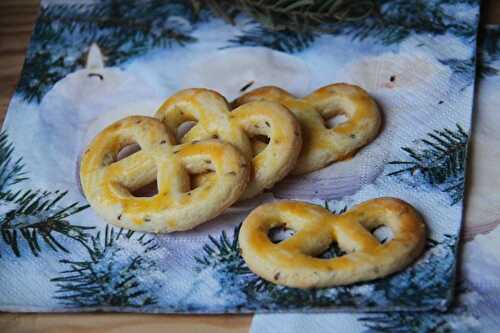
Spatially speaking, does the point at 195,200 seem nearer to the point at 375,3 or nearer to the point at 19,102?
the point at 19,102

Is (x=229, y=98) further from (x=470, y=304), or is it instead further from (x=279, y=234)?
→ (x=470, y=304)

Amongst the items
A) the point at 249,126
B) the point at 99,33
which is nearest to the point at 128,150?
the point at 249,126

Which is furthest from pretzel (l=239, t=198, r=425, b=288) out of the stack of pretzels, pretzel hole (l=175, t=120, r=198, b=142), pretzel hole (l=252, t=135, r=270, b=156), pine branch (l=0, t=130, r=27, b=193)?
pine branch (l=0, t=130, r=27, b=193)

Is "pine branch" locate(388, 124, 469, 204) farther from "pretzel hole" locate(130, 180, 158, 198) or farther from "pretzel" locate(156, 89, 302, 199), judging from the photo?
"pretzel hole" locate(130, 180, 158, 198)

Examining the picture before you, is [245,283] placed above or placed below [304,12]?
below

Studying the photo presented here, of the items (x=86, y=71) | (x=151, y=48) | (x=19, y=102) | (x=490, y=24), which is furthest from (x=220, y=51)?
(x=490, y=24)

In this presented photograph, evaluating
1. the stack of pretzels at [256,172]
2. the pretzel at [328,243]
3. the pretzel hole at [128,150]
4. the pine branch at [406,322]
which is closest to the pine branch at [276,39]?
the stack of pretzels at [256,172]
